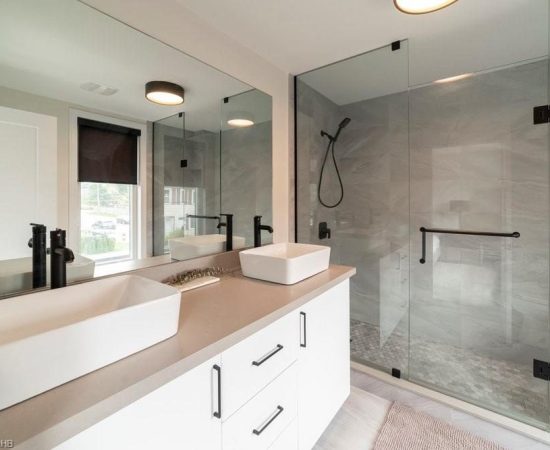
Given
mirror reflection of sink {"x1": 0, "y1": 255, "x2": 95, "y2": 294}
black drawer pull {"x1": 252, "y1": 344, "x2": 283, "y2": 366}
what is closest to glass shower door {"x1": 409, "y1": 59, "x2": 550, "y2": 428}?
black drawer pull {"x1": 252, "y1": 344, "x2": 283, "y2": 366}

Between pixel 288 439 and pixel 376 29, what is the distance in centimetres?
223

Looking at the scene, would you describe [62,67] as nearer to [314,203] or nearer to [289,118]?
[289,118]

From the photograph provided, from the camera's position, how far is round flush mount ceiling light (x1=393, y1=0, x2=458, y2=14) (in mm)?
1339

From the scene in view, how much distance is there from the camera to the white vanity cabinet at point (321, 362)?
1246mm

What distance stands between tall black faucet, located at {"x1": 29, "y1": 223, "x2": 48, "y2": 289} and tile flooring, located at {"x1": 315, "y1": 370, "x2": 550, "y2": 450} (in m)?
1.53

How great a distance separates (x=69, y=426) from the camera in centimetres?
52

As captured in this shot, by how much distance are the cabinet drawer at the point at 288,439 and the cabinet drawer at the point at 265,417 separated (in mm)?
20

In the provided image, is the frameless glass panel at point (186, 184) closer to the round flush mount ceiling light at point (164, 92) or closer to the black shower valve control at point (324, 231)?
the round flush mount ceiling light at point (164, 92)

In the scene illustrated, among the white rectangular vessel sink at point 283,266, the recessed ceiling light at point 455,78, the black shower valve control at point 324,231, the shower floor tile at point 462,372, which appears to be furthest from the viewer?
the black shower valve control at point 324,231

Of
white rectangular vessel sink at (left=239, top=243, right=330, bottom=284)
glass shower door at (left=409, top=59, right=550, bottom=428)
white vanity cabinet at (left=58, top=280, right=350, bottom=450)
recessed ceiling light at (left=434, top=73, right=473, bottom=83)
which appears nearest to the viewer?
white vanity cabinet at (left=58, top=280, right=350, bottom=450)

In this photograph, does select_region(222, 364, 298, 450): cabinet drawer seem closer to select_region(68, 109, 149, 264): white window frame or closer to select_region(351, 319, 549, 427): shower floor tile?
select_region(68, 109, 149, 264): white window frame

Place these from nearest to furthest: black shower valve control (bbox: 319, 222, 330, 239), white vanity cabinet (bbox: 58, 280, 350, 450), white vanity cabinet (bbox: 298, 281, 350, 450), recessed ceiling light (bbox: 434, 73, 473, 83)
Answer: white vanity cabinet (bbox: 58, 280, 350, 450) → white vanity cabinet (bbox: 298, 281, 350, 450) → recessed ceiling light (bbox: 434, 73, 473, 83) → black shower valve control (bbox: 319, 222, 330, 239)

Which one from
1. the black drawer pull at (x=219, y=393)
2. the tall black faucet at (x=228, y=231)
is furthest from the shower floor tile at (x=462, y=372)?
the black drawer pull at (x=219, y=393)

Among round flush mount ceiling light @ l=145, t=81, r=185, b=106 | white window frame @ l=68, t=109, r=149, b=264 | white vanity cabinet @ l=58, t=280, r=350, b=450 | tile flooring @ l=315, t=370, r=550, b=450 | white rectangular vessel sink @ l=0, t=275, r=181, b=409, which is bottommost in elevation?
tile flooring @ l=315, t=370, r=550, b=450
